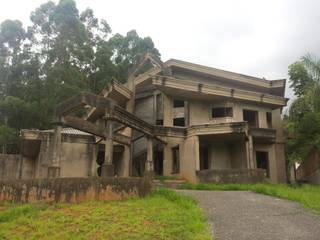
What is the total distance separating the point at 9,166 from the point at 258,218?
16363 mm

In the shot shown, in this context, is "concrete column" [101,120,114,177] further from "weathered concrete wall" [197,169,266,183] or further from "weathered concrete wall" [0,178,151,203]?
"weathered concrete wall" [197,169,266,183]

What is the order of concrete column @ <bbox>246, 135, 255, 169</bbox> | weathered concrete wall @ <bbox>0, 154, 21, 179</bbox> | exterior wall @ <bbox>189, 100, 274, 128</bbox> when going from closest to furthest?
concrete column @ <bbox>246, 135, 255, 169</bbox>, weathered concrete wall @ <bbox>0, 154, 21, 179</bbox>, exterior wall @ <bbox>189, 100, 274, 128</bbox>

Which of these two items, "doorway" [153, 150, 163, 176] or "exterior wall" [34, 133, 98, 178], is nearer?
"exterior wall" [34, 133, 98, 178]

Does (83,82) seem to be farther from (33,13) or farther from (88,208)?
(88,208)

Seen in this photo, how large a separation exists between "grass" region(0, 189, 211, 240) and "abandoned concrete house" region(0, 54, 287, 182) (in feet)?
23.8

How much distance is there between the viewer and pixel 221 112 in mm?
20859

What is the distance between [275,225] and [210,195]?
4053 millimetres

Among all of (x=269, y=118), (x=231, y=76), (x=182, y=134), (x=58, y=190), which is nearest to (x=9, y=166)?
(x=182, y=134)

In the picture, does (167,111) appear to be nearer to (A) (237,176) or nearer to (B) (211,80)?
(B) (211,80)

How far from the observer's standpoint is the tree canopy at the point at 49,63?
26.2 m

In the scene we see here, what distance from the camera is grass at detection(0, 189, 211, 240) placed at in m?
6.68

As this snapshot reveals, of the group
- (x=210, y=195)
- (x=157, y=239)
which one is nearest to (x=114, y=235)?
(x=157, y=239)

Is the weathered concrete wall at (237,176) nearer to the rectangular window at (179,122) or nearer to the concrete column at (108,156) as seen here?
the rectangular window at (179,122)

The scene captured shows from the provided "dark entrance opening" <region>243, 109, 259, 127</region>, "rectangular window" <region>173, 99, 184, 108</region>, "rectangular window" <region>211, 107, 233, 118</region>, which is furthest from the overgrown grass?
"dark entrance opening" <region>243, 109, 259, 127</region>
